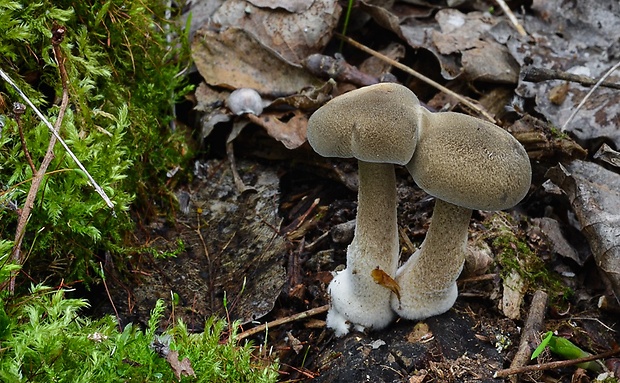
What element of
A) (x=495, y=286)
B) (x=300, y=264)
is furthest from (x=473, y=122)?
(x=300, y=264)

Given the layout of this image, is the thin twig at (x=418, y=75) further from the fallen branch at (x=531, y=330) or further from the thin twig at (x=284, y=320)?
the thin twig at (x=284, y=320)


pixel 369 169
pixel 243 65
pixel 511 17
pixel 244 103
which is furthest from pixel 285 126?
pixel 511 17

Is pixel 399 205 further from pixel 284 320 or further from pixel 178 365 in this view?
pixel 178 365

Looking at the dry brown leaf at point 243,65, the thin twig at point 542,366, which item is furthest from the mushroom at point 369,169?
the dry brown leaf at point 243,65

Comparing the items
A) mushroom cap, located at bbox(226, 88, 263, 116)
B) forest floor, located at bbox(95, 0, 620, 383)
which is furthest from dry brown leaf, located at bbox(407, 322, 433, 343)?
mushroom cap, located at bbox(226, 88, 263, 116)

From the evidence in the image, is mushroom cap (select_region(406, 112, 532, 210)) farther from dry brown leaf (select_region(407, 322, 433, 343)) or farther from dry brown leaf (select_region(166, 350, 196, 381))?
dry brown leaf (select_region(166, 350, 196, 381))

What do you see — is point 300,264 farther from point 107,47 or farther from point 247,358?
point 107,47

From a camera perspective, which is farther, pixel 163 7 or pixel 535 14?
pixel 535 14
